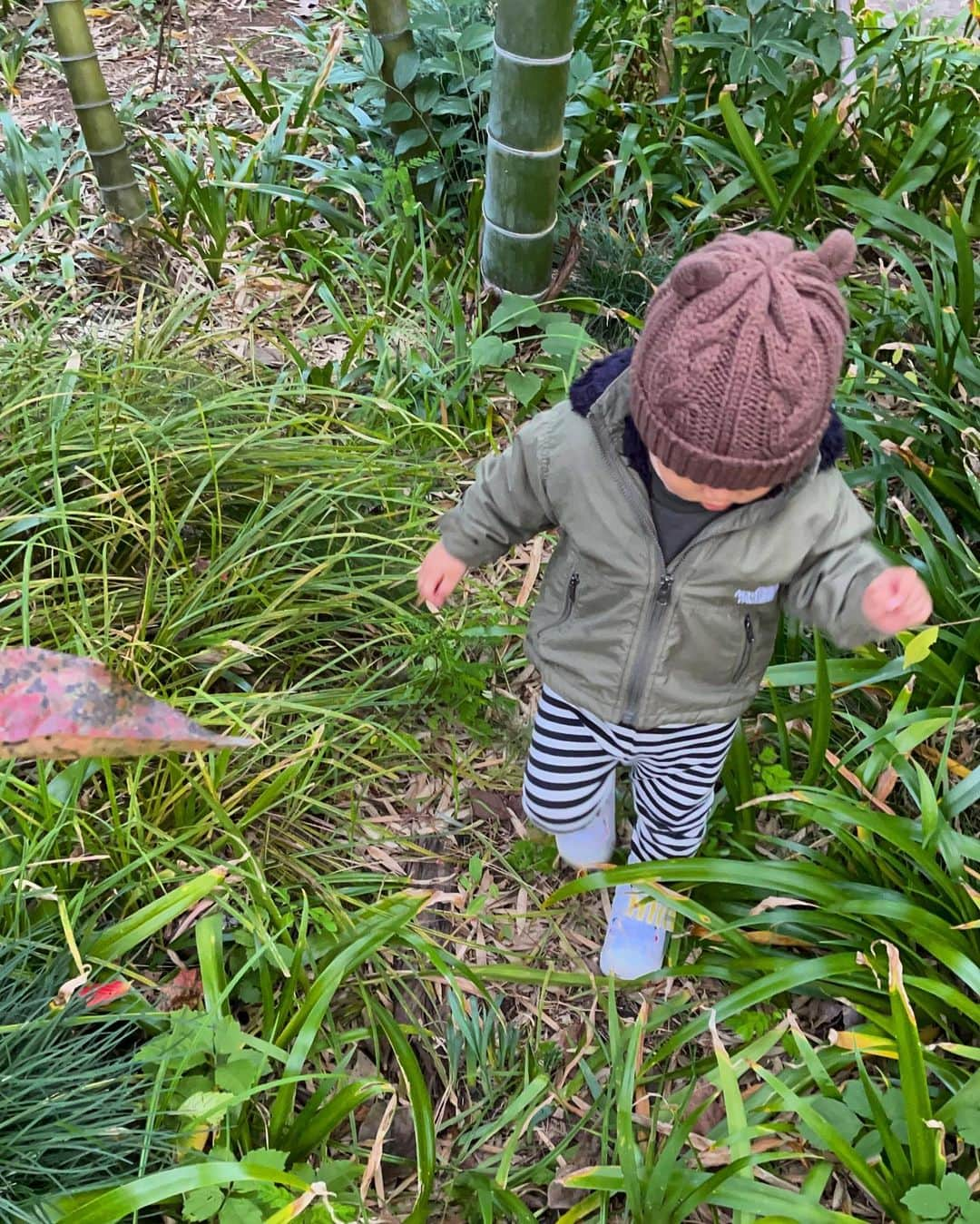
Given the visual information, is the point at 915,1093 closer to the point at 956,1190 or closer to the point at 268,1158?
the point at 956,1190

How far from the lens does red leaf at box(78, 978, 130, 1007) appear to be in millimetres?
1469

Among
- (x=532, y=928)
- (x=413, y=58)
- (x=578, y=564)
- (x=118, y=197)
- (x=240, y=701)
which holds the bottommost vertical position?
(x=532, y=928)

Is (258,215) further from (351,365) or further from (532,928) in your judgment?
(532,928)

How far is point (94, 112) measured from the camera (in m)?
2.45

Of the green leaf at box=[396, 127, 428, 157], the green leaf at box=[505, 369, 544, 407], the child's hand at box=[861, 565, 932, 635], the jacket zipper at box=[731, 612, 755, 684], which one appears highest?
the green leaf at box=[396, 127, 428, 157]

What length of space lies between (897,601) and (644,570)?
330 mm

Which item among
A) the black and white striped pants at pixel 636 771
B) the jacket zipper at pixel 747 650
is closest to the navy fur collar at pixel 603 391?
the jacket zipper at pixel 747 650

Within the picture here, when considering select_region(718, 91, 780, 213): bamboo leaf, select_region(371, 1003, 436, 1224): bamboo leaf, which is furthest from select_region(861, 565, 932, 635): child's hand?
select_region(718, 91, 780, 213): bamboo leaf

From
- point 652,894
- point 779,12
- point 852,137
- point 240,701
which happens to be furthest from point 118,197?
Result: point 652,894

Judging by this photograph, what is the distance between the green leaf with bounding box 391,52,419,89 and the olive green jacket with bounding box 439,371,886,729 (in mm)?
1610

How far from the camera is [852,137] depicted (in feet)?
9.37

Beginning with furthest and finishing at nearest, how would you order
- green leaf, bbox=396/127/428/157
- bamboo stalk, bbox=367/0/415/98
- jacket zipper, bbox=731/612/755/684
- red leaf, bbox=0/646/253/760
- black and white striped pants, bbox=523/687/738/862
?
1. green leaf, bbox=396/127/428/157
2. bamboo stalk, bbox=367/0/415/98
3. black and white striped pants, bbox=523/687/738/862
4. jacket zipper, bbox=731/612/755/684
5. red leaf, bbox=0/646/253/760

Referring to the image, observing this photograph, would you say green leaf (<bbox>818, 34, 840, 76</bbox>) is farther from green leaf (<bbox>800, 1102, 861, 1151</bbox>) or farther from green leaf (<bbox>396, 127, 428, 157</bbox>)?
green leaf (<bbox>800, 1102, 861, 1151</bbox>)

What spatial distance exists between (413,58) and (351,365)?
837 millimetres
